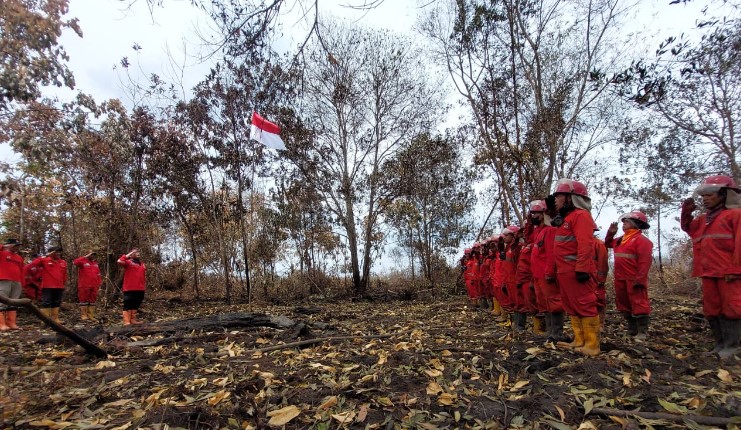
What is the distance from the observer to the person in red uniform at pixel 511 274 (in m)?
6.48

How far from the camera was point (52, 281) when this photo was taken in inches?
339

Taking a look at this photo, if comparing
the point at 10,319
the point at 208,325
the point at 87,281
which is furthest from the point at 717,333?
the point at 10,319

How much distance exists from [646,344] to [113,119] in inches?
525

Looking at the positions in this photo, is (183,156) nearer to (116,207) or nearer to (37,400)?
(116,207)

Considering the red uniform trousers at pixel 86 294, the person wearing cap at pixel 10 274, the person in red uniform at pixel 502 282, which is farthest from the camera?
the red uniform trousers at pixel 86 294

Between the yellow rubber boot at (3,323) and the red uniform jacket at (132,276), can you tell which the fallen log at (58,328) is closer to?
the red uniform jacket at (132,276)

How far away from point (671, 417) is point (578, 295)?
77.1 inches

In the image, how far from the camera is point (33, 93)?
5.85 m

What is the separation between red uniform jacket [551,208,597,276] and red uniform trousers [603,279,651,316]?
1.40 metres

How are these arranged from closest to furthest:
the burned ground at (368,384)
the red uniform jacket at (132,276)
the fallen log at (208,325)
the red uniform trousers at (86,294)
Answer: the burned ground at (368,384), the fallen log at (208,325), the red uniform jacket at (132,276), the red uniform trousers at (86,294)

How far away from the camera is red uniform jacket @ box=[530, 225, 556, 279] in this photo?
4.96m

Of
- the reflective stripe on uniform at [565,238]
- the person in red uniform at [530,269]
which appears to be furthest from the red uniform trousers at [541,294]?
the reflective stripe on uniform at [565,238]

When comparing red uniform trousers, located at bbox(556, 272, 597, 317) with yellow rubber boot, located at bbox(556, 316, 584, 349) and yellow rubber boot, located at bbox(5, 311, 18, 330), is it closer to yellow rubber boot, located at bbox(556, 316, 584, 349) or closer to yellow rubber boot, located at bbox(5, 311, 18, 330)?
yellow rubber boot, located at bbox(556, 316, 584, 349)

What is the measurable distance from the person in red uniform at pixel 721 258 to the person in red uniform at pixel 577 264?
1.04m
